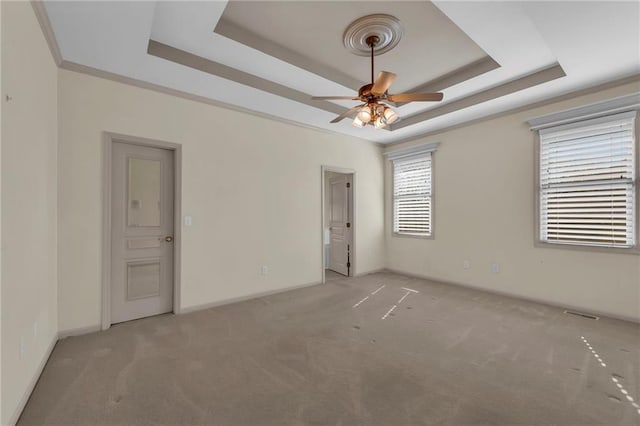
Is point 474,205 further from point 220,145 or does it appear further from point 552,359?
point 220,145

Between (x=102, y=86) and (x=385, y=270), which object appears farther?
(x=385, y=270)

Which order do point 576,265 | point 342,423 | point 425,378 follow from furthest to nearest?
point 576,265 < point 425,378 < point 342,423

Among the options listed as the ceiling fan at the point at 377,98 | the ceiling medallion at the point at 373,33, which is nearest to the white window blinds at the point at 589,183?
the ceiling fan at the point at 377,98

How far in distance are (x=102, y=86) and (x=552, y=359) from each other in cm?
487

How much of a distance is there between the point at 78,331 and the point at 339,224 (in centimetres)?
405

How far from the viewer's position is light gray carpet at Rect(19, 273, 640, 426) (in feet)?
5.74

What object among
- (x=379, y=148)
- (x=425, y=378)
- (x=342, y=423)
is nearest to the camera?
(x=342, y=423)

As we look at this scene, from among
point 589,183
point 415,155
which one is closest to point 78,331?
point 415,155

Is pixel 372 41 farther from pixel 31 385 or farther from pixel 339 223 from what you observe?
pixel 31 385

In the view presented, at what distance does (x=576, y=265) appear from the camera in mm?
3473

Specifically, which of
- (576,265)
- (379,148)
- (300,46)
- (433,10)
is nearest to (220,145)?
(300,46)

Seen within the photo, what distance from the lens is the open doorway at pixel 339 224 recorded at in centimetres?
529

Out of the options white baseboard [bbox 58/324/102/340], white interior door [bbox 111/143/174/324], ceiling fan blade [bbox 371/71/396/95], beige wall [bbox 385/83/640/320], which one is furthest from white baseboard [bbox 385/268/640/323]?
white baseboard [bbox 58/324/102/340]

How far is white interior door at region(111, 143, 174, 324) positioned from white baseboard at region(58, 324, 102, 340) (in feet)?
0.58
